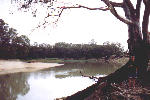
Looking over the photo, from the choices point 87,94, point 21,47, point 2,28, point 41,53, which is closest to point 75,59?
point 41,53

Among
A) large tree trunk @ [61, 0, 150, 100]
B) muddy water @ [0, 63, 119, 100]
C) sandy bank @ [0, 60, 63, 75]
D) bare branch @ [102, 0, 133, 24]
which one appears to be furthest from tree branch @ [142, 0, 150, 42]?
sandy bank @ [0, 60, 63, 75]

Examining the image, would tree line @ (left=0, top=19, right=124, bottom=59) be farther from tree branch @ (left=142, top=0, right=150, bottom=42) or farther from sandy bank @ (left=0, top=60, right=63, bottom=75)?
tree branch @ (left=142, top=0, right=150, bottom=42)

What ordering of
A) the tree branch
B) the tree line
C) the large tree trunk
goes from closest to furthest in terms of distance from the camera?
1. the tree branch
2. the large tree trunk
3. the tree line

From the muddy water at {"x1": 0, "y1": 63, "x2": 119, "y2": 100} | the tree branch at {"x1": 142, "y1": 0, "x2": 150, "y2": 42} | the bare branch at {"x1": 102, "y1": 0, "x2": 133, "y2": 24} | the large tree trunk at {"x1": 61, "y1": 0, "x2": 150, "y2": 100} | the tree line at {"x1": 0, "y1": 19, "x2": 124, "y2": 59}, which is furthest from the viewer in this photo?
the tree line at {"x1": 0, "y1": 19, "x2": 124, "y2": 59}

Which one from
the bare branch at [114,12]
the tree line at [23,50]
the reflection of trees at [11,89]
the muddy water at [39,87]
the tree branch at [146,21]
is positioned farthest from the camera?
the tree line at [23,50]

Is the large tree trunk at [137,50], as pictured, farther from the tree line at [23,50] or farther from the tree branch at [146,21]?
the tree line at [23,50]

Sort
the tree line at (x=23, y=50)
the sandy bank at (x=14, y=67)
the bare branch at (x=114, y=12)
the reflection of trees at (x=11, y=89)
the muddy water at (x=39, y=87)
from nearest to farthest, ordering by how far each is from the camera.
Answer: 1. the bare branch at (x=114, y=12)
2. the muddy water at (x=39, y=87)
3. the reflection of trees at (x=11, y=89)
4. the sandy bank at (x=14, y=67)
5. the tree line at (x=23, y=50)

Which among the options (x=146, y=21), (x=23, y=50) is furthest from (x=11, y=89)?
(x=23, y=50)

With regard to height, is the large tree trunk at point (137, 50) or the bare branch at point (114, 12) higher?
the bare branch at point (114, 12)

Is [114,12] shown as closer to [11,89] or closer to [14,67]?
[11,89]

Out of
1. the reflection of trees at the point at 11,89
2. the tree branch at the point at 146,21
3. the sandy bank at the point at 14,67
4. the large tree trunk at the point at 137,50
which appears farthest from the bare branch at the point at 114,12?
the sandy bank at the point at 14,67

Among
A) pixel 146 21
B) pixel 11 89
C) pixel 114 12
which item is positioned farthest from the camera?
pixel 11 89

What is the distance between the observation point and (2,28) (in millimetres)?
60000

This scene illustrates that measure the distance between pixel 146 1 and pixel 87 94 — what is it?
238 centimetres
